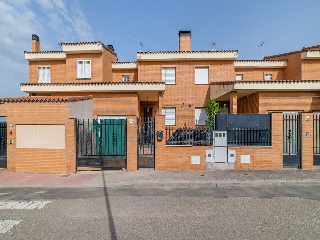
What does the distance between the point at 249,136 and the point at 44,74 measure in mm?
20478

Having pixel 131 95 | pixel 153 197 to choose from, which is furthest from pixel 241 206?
pixel 131 95

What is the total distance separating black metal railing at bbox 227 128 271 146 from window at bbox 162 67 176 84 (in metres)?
10.5

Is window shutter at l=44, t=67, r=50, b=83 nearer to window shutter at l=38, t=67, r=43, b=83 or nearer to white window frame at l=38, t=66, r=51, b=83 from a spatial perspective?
white window frame at l=38, t=66, r=51, b=83

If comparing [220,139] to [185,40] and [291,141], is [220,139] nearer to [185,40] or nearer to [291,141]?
[291,141]

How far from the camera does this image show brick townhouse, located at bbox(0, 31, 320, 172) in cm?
985

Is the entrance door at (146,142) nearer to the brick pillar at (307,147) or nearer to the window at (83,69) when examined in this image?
the brick pillar at (307,147)

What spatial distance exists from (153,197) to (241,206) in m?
2.44

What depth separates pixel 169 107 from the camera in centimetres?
1930

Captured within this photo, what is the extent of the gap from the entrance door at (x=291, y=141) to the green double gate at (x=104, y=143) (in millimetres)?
7596

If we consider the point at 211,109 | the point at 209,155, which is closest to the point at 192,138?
the point at 209,155

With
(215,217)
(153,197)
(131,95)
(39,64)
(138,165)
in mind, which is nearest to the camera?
(215,217)

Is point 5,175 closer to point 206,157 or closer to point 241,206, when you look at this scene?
point 206,157

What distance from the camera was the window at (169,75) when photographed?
64.1ft

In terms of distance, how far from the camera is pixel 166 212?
521cm
